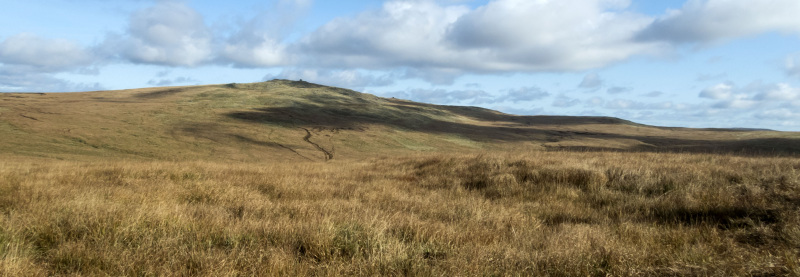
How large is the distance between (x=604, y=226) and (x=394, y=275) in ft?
11.9

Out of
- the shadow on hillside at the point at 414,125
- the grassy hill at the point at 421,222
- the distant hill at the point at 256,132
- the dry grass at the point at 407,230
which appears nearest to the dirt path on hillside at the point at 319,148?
the distant hill at the point at 256,132

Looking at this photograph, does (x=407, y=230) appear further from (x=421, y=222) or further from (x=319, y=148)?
(x=319, y=148)

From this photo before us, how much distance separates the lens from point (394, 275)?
136 inches

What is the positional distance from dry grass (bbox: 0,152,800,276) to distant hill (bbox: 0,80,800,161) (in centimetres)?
1622

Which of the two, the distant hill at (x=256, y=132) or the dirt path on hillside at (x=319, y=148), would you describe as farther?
the dirt path on hillside at (x=319, y=148)

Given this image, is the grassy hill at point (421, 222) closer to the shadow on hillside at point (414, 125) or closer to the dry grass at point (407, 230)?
the dry grass at point (407, 230)

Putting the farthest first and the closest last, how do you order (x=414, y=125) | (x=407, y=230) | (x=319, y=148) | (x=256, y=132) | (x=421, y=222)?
(x=414, y=125), (x=256, y=132), (x=319, y=148), (x=421, y=222), (x=407, y=230)

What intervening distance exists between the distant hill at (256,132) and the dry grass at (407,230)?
16.2 metres

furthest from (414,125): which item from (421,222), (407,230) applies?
(407,230)

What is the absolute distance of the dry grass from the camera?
3.57 metres

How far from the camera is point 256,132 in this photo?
31.2 metres

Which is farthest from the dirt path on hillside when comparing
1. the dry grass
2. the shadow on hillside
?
the dry grass

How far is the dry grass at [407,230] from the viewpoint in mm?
3570

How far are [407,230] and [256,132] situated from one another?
28.3m
